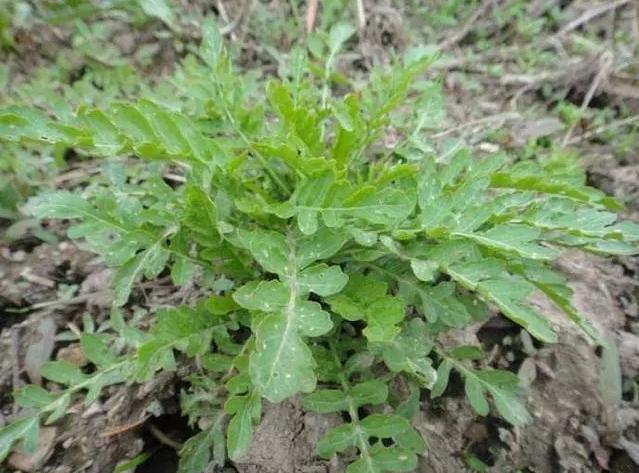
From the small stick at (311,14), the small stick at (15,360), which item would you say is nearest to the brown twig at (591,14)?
the small stick at (311,14)

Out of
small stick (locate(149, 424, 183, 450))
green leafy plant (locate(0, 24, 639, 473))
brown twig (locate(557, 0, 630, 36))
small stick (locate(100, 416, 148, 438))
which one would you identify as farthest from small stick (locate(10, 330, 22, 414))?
brown twig (locate(557, 0, 630, 36))

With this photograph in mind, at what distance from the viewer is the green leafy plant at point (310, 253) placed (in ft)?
4.31

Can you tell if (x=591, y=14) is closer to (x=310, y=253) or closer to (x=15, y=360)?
(x=310, y=253)

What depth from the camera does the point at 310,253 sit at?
139 cm

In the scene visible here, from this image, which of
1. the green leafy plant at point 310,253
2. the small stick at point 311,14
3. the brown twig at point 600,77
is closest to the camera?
the green leafy plant at point 310,253

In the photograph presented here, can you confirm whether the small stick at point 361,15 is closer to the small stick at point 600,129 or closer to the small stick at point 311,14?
the small stick at point 311,14

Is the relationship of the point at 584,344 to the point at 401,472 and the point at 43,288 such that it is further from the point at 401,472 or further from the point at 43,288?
the point at 43,288

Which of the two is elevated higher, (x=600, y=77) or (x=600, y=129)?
(x=600, y=77)

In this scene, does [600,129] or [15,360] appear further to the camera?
[600,129]

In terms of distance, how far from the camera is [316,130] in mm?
1584

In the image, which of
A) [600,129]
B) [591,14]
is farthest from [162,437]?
[591,14]

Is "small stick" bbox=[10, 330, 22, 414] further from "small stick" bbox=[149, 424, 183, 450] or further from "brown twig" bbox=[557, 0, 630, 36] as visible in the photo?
"brown twig" bbox=[557, 0, 630, 36]

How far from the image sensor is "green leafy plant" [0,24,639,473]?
1.31m

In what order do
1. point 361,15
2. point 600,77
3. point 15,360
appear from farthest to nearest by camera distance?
point 361,15 < point 600,77 < point 15,360
